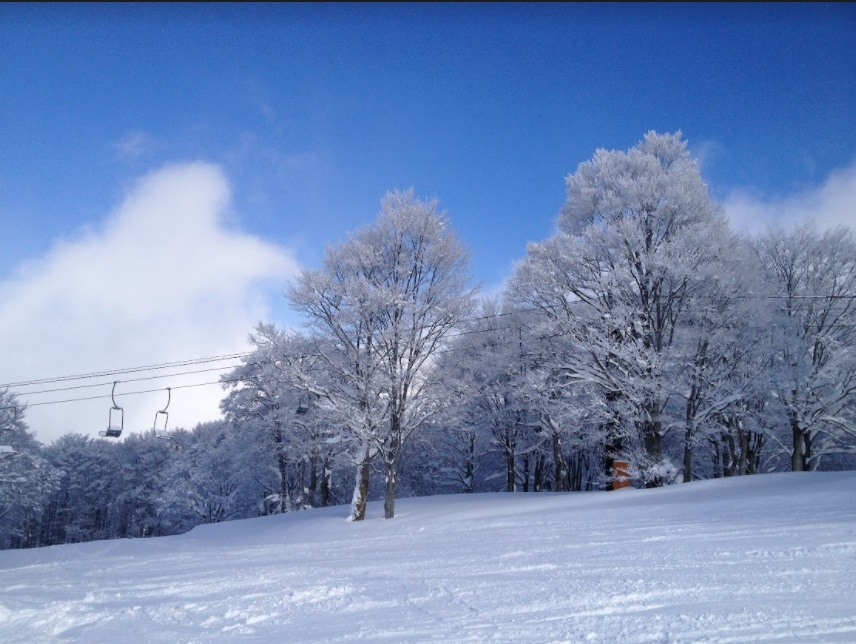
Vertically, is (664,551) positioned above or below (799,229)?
below

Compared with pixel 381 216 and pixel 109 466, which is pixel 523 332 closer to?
pixel 381 216

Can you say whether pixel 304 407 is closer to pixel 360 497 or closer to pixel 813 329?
pixel 360 497

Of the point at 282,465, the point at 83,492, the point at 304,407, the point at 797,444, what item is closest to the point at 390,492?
the point at 304,407

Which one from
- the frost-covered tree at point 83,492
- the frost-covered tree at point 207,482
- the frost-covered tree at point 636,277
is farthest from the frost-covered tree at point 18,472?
the frost-covered tree at point 636,277

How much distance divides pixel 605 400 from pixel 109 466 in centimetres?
5950

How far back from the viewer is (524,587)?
6.49 m

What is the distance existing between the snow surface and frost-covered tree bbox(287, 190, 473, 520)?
7.41 metres

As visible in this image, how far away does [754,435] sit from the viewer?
30.7 metres

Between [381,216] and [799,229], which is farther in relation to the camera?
[799,229]

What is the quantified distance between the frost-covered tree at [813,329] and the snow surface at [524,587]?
36.2 feet

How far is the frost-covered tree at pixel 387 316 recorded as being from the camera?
20.6m

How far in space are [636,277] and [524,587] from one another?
1396cm

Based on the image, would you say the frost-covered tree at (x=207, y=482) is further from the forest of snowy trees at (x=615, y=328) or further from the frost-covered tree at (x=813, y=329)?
the frost-covered tree at (x=813, y=329)

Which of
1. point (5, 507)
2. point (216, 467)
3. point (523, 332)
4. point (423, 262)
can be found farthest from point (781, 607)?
point (5, 507)
